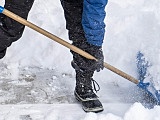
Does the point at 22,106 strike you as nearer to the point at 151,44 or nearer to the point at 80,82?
the point at 80,82

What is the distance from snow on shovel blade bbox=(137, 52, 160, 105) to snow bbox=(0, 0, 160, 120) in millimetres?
45

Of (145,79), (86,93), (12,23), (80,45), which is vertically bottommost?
(86,93)

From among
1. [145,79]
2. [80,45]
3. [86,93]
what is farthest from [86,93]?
[145,79]

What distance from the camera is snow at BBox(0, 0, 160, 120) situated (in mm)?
2945

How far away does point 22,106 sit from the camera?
9.88 feet

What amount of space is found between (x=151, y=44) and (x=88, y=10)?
40.1 inches

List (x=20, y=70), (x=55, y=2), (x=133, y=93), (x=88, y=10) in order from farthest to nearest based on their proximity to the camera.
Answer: (x=55, y=2)
(x=20, y=70)
(x=133, y=93)
(x=88, y=10)

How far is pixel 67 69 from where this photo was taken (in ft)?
12.0

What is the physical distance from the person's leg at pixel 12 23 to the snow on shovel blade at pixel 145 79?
1.07 metres

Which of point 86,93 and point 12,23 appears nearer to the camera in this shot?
point 12,23

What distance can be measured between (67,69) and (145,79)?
0.76m

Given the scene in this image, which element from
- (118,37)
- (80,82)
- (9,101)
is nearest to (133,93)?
(80,82)

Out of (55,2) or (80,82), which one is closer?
(80,82)

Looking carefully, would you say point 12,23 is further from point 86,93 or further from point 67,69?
point 67,69
